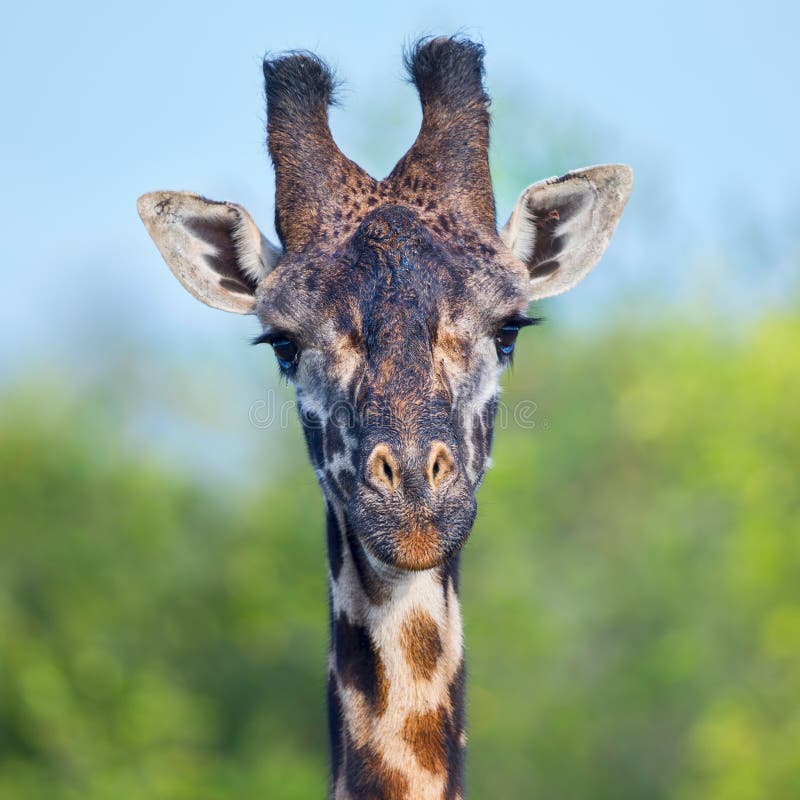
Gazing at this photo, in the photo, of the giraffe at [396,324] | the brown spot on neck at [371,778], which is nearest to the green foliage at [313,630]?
the giraffe at [396,324]

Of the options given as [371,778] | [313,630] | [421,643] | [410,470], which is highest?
[410,470]

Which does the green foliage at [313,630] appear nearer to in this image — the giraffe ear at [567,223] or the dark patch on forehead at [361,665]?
the giraffe ear at [567,223]

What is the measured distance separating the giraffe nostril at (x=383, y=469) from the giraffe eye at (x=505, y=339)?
1.57 m

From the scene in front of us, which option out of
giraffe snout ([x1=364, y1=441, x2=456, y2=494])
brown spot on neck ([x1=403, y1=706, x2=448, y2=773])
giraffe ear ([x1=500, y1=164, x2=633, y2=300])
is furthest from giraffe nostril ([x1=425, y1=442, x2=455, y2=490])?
giraffe ear ([x1=500, y1=164, x2=633, y2=300])

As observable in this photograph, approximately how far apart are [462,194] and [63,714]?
1204 inches

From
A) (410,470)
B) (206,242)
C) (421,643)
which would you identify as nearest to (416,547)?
(410,470)

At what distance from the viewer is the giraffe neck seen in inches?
281

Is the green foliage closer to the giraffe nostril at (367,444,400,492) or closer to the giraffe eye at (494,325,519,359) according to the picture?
the giraffe eye at (494,325,519,359)

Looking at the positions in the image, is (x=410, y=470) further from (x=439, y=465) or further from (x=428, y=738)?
(x=428, y=738)

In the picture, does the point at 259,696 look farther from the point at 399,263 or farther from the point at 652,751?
the point at 399,263

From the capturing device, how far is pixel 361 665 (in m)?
7.47

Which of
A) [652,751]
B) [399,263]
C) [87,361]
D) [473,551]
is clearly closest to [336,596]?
[399,263]

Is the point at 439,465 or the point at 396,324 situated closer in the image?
the point at 439,465

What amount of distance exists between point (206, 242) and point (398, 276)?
1.99 m
